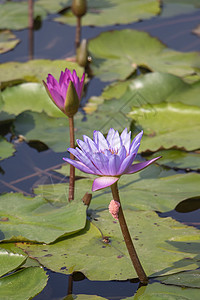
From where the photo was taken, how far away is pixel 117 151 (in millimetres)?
1166

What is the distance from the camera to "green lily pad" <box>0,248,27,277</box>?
4.24 feet

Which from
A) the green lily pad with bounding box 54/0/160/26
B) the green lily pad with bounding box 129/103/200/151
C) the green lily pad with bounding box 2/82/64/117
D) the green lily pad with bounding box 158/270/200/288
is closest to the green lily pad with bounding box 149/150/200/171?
the green lily pad with bounding box 129/103/200/151

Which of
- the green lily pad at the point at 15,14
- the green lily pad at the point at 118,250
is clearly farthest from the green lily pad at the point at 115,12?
the green lily pad at the point at 118,250

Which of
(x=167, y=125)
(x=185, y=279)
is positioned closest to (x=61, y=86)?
(x=185, y=279)

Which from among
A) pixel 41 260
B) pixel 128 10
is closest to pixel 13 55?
pixel 128 10

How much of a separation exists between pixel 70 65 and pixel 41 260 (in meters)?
1.52

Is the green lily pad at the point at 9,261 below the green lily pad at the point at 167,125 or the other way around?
the other way around

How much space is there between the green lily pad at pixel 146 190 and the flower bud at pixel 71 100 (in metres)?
0.37

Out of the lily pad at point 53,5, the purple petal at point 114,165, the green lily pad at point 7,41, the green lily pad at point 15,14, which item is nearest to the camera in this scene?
Answer: the purple petal at point 114,165

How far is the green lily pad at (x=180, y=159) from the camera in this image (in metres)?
1.99

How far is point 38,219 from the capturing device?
153 centimetres

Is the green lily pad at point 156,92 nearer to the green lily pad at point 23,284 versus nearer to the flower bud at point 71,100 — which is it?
the flower bud at point 71,100

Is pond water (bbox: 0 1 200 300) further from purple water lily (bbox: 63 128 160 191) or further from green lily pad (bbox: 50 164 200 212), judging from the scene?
purple water lily (bbox: 63 128 160 191)

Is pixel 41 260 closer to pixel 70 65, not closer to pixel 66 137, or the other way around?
pixel 66 137
